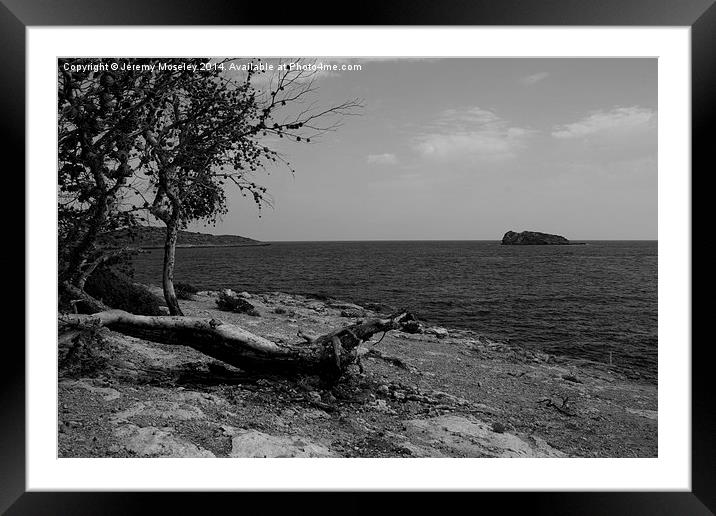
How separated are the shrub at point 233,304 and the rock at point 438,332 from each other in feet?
7.13

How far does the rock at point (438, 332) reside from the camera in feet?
16.6

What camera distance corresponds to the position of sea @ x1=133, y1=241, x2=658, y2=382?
5.00m

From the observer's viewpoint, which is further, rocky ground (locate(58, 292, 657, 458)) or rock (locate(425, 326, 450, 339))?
rock (locate(425, 326, 450, 339))

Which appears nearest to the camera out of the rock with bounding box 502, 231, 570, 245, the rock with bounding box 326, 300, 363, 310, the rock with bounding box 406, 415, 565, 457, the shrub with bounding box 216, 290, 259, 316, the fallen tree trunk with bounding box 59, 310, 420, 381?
the rock with bounding box 406, 415, 565, 457

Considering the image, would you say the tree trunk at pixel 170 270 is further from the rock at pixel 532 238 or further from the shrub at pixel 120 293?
the rock at pixel 532 238

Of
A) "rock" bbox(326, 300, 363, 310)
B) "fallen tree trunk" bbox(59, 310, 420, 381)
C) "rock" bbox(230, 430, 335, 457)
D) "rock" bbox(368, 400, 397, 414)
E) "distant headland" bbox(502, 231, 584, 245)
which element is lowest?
"rock" bbox(230, 430, 335, 457)

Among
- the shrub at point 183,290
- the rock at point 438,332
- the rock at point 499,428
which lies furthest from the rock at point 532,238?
the shrub at point 183,290

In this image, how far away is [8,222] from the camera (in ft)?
11.1

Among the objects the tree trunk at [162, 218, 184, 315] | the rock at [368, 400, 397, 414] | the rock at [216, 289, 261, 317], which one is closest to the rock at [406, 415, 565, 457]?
the rock at [368, 400, 397, 414]

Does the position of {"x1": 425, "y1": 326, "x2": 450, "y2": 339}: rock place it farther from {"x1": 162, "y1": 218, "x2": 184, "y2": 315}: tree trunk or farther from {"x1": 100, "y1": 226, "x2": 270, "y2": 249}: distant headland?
{"x1": 162, "y1": 218, "x2": 184, "y2": 315}: tree trunk

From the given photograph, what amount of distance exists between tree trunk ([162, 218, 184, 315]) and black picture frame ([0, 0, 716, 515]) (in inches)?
61.0

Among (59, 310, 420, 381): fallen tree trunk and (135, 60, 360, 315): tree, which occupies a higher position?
(135, 60, 360, 315): tree
